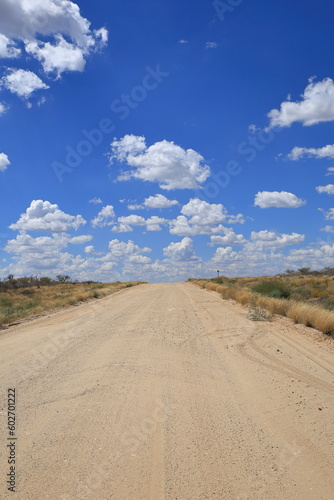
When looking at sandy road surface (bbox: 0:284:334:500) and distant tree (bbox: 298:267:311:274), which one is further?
distant tree (bbox: 298:267:311:274)

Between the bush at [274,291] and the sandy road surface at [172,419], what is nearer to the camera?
the sandy road surface at [172,419]

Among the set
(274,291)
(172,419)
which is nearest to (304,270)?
(274,291)

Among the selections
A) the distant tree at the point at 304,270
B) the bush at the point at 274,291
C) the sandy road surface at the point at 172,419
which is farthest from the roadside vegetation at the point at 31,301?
the distant tree at the point at 304,270

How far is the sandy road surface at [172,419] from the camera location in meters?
3.81

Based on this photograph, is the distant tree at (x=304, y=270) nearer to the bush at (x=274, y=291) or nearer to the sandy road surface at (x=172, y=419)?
the bush at (x=274, y=291)

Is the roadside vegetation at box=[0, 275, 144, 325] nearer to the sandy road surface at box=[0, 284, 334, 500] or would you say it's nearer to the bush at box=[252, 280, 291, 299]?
the sandy road surface at box=[0, 284, 334, 500]

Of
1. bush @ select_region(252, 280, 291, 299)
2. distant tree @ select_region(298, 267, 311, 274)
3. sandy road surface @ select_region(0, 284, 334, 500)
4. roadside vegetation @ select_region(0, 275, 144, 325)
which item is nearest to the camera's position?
sandy road surface @ select_region(0, 284, 334, 500)

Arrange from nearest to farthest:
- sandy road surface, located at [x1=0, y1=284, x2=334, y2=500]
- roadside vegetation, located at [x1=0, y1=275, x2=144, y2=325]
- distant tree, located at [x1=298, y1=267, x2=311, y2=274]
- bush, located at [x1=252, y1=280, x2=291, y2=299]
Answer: sandy road surface, located at [x1=0, y1=284, x2=334, y2=500]
roadside vegetation, located at [x1=0, y1=275, x2=144, y2=325]
bush, located at [x1=252, y1=280, x2=291, y2=299]
distant tree, located at [x1=298, y1=267, x2=311, y2=274]

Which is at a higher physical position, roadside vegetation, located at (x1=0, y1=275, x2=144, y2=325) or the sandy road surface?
roadside vegetation, located at (x1=0, y1=275, x2=144, y2=325)

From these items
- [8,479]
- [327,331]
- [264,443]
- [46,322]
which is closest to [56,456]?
[8,479]

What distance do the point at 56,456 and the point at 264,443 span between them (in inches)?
94.3

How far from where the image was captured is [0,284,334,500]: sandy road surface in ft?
12.5

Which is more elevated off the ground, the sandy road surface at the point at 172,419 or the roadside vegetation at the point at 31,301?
the roadside vegetation at the point at 31,301

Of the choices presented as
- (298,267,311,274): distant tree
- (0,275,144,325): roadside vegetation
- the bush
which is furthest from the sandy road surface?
(298,267,311,274): distant tree
